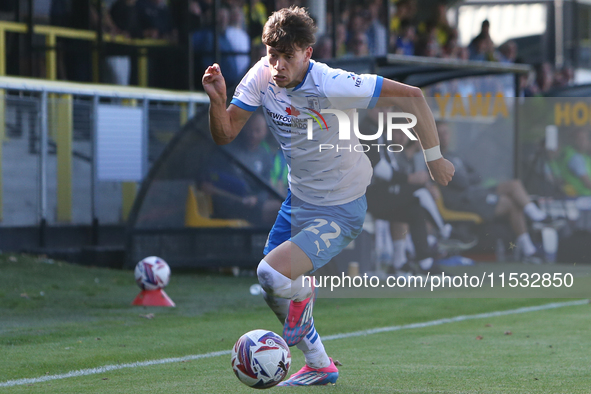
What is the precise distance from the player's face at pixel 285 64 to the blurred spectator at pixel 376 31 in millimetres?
11307

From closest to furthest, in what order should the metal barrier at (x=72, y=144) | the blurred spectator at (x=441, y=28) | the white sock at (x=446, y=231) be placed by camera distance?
the white sock at (x=446, y=231), the metal barrier at (x=72, y=144), the blurred spectator at (x=441, y=28)

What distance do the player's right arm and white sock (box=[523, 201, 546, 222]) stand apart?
24.1ft

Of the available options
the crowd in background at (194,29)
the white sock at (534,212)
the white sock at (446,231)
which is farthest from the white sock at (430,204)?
the crowd in background at (194,29)

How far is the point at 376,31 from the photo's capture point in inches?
672

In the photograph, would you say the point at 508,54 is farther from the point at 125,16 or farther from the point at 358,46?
the point at 125,16

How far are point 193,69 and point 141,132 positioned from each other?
1.83 m

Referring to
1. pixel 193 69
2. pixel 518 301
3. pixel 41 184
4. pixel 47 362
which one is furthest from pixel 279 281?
pixel 193 69

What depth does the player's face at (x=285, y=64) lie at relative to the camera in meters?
4.88

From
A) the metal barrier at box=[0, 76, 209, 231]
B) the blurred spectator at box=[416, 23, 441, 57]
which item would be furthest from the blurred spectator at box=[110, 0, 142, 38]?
the blurred spectator at box=[416, 23, 441, 57]

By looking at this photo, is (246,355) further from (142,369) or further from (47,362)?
(47,362)

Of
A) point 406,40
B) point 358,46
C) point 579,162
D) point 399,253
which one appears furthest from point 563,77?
point 399,253

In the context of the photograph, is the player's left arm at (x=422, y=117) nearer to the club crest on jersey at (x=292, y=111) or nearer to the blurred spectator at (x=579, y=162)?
the club crest on jersey at (x=292, y=111)

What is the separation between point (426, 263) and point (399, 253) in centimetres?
38

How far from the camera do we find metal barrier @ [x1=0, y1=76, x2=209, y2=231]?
12906mm
